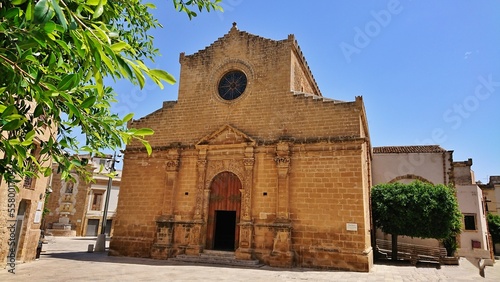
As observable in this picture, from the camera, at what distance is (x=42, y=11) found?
1344 millimetres

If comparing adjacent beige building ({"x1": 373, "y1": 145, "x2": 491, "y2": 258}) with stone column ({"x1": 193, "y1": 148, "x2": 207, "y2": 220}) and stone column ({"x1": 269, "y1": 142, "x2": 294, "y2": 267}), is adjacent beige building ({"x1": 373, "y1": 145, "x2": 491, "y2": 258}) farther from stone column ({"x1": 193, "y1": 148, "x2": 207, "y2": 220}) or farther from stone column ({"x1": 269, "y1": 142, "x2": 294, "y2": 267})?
stone column ({"x1": 193, "y1": 148, "x2": 207, "y2": 220})

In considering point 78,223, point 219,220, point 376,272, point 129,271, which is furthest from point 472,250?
point 78,223

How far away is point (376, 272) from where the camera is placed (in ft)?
35.3

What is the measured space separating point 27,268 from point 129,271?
3.10 m

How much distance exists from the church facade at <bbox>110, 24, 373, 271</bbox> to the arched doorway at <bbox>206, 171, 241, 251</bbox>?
0.04m

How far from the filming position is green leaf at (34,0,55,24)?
1319 millimetres

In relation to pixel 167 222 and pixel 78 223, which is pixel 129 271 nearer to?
pixel 167 222

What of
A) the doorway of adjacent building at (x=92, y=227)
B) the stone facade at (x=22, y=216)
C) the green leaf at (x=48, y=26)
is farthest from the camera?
the doorway of adjacent building at (x=92, y=227)

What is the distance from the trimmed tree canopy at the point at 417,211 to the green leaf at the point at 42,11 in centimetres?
1554

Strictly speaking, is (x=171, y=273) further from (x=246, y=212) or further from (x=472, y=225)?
(x=472, y=225)

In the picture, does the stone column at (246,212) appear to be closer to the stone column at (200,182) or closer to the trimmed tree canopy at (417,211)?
the stone column at (200,182)

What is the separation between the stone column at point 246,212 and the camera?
12.0 metres

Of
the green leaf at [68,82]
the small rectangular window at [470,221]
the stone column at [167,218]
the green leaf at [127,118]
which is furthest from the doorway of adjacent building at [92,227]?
the green leaf at [68,82]

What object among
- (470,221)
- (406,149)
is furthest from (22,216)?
(470,221)
